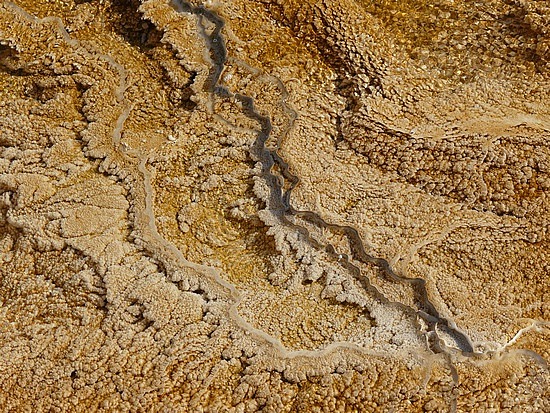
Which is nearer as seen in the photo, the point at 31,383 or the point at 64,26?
the point at 31,383

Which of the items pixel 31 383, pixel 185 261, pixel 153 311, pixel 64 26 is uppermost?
pixel 64 26

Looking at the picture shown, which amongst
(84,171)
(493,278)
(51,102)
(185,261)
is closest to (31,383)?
(185,261)

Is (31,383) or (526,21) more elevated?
(526,21)

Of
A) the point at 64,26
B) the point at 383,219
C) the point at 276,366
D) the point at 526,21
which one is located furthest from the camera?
the point at 64,26

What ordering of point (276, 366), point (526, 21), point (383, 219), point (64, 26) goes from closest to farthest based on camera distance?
point (276, 366) < point (383, 219) < point (526, 21) < point (64, 26)

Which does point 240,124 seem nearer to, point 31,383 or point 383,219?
point 383,219

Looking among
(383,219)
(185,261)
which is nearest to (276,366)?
(185,261)
